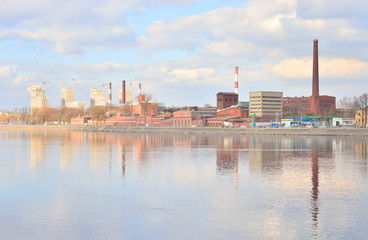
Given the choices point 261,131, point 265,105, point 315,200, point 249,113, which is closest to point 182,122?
point 249,113

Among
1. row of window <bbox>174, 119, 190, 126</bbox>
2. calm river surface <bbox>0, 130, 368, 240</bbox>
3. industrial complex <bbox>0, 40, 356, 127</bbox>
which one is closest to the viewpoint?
calm river surface <bbox>0, 130, 368, 240</bbox>

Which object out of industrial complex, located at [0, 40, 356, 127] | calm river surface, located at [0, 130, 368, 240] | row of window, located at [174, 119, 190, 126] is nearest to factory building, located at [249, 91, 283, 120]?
industrial complex, located at [0, 40, 356, 127]

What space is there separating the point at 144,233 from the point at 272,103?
12511 cm

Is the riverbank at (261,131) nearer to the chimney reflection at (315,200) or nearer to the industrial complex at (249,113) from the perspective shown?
the industrial complex at (249,113)

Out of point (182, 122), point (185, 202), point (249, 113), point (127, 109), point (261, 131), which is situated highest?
point (127, 109)

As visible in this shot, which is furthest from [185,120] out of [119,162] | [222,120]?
[119,162]

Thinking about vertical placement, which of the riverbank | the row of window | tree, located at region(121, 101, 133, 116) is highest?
tree, located at region(121, 101, 133, 116)

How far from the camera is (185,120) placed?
126250 millimetres

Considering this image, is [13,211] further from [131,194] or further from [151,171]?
[151,171]

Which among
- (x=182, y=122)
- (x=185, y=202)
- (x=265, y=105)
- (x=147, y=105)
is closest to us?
(x=185, y=202)

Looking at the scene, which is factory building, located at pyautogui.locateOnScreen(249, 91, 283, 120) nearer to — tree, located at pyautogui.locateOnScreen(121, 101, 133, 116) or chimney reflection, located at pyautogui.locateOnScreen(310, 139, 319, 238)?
tree, located at pyautogui.locateOnScreen(121, 101, 133, 116)

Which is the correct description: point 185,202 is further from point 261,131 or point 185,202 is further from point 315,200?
point 261,131

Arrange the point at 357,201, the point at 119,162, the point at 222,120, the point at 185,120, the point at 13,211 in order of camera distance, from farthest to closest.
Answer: the point at 185,120
the point at 222,120
the point at 119,162
the point at 357,201
the point at 13,211

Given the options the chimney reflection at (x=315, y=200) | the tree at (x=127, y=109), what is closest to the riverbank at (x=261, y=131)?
the tree at (x=127, y=109)
